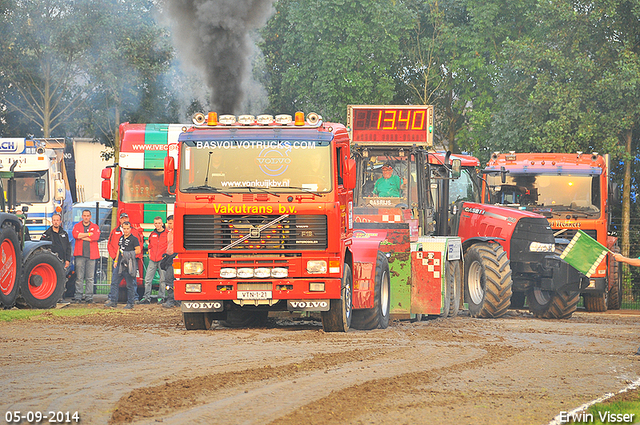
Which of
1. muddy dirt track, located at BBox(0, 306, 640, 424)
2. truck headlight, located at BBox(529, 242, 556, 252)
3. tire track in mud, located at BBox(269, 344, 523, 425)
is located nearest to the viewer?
tire track in mud, located at BBox(269, 344, 523, 425)

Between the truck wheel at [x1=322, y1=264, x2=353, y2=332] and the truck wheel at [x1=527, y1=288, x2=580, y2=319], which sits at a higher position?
the truck wheel at [x1=322, y1=264, x2=353, y2=332]

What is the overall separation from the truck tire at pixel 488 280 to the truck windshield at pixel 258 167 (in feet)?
19.7

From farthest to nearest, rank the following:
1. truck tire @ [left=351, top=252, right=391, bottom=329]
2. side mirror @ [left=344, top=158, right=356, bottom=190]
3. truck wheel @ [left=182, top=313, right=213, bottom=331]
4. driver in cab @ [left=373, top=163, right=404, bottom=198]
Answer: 1. driver in cab @ [left=373, top=163, right=404, bottom=198]
2. truck tire @ [left=351, top=252, right=391, bottom=329]
3. truck wheel @ [left=182, top=313, right=213, bottom=331]
4. side mirror @ [left=344, top=158, right=356, bottom=190]

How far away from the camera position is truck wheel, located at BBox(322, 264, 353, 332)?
1434 centimetres

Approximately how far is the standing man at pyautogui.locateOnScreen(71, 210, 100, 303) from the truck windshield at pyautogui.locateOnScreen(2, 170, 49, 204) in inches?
95.9

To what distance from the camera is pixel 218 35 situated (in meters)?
24.5

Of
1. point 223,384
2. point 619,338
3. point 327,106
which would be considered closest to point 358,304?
point 619,338

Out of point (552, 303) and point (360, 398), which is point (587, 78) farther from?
point (360, 398)

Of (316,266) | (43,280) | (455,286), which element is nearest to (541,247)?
(455,286)

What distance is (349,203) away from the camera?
15.1 m

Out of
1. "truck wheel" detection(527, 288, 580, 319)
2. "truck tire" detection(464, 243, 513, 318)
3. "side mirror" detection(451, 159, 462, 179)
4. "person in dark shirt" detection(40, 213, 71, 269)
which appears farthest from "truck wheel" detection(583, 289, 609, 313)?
"person in dark shirt" detection(40, 213, 71, 269)

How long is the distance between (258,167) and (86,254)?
9.82 metres

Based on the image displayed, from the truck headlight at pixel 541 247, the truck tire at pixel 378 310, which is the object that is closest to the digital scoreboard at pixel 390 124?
the truck tire at pixel 378 310

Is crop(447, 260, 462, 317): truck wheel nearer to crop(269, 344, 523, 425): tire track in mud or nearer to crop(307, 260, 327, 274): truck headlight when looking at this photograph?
crop(307, 260, 327, 274): truck headlight
